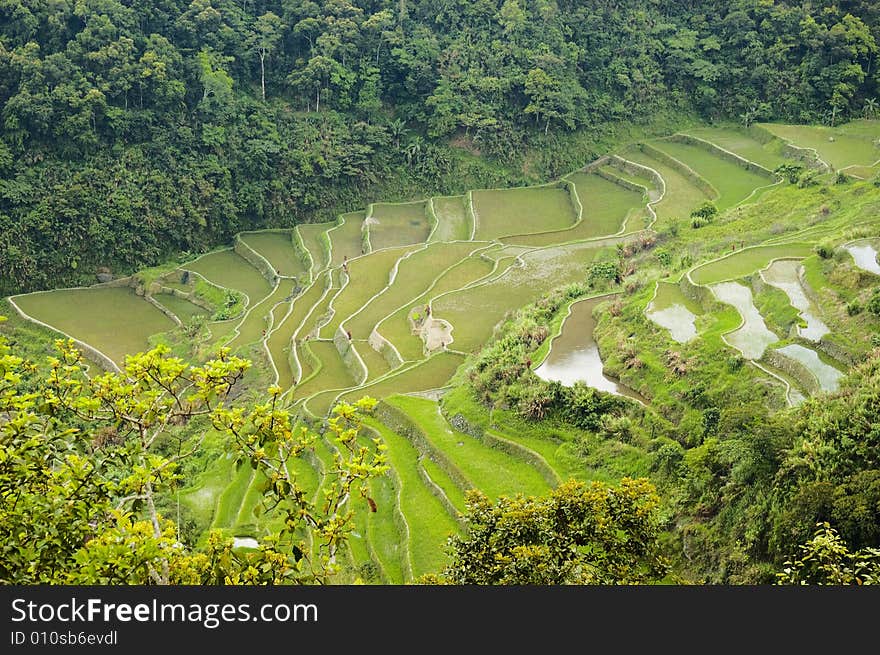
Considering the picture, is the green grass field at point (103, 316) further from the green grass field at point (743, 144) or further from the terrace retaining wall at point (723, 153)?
the green grass field at point (743, 144)

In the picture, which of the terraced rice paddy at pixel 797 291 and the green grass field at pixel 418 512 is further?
the terraced rice paddy at pixel 797 291

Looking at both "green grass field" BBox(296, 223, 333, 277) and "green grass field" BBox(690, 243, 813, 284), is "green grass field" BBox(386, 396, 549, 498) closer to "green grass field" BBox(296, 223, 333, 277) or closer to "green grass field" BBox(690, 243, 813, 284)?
"green grass field" BBox(690, 243, 813, 284)

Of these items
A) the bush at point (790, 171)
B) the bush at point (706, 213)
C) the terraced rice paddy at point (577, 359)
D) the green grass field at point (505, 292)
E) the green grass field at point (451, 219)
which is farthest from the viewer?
the green grass field at point (451, 219)

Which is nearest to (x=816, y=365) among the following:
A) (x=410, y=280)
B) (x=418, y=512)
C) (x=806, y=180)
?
(x=418, y=512)

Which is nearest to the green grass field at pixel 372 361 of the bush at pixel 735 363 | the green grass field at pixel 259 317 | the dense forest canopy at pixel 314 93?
the green grass field at pixel 259 317

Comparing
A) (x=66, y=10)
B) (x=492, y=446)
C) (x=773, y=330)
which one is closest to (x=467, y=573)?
(x=492, y=446)
